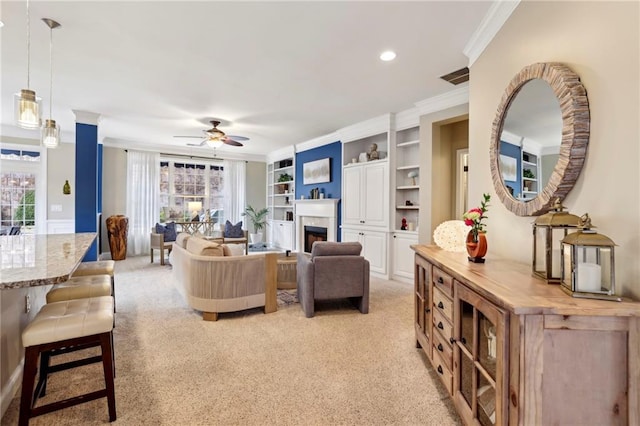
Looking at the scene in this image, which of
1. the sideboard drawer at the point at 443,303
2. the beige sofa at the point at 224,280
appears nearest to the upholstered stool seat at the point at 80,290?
the beige sofa at the point at 224,280

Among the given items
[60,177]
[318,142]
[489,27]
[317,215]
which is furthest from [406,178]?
[60,177]

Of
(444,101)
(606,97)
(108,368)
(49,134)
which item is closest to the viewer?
(606,97)

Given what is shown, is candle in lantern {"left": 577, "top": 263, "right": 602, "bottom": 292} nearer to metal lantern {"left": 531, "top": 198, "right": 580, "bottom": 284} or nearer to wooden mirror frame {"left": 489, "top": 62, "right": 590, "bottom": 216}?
metal lantern {"left": 531, "top": 198, "right": 580, "bottom": 284}

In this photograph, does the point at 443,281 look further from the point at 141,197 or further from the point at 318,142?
the point at 141,197

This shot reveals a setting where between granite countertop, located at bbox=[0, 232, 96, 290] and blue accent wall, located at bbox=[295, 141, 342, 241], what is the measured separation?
179 inches

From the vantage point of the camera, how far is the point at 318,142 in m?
6.78

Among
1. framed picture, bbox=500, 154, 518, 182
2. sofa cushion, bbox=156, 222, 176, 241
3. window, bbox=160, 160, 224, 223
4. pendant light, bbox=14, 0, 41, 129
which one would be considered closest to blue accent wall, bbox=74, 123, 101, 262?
sofa cushion, bbox=156, 222, 176, 241

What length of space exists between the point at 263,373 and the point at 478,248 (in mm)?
1717

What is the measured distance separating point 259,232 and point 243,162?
2058mm

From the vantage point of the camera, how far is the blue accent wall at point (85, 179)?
4703 millimetres

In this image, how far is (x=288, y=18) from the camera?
2396mm

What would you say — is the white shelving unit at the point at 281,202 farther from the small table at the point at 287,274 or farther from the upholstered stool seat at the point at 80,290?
the upholstered stool seat at the point at 80,290

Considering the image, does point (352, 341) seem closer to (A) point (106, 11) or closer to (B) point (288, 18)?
(B) point (288, 18)

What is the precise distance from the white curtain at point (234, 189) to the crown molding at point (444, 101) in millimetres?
5449
